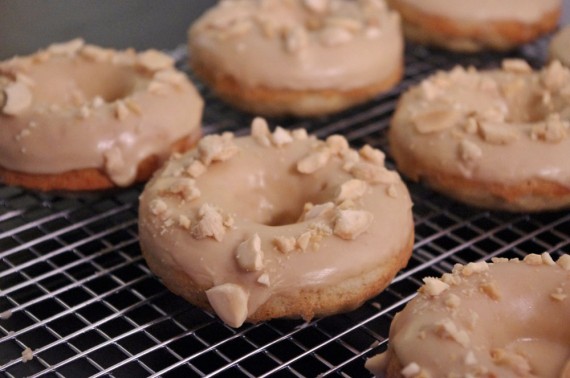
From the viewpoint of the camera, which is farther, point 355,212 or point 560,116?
point 560,116

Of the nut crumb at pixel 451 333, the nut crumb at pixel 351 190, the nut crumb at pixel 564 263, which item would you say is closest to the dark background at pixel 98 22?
the nut crumb at pixel 351 190

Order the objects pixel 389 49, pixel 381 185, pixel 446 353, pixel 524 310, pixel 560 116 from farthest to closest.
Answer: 1. pixel 389 49
2. pixel 560 116
3. pixel 381 185
4. pixel 524 310
5. pixel 446 353

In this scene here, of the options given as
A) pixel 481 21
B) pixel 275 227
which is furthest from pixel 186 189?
pixel 481 21

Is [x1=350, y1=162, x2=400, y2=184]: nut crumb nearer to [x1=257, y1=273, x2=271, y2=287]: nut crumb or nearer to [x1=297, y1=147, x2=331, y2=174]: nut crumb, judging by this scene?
[x1=297, y1=147, x2=331, y2=174]: nut crumb

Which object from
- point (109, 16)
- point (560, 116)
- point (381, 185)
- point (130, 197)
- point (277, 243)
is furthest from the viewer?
point (109, 16)

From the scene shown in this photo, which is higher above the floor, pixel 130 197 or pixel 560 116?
pixel 560 116

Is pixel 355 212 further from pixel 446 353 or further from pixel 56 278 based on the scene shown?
pixel 56 278

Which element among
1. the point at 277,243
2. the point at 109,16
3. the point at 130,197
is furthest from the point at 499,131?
the point at 109,16

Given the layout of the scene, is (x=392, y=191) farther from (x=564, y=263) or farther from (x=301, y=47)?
(x=301, y=47)
